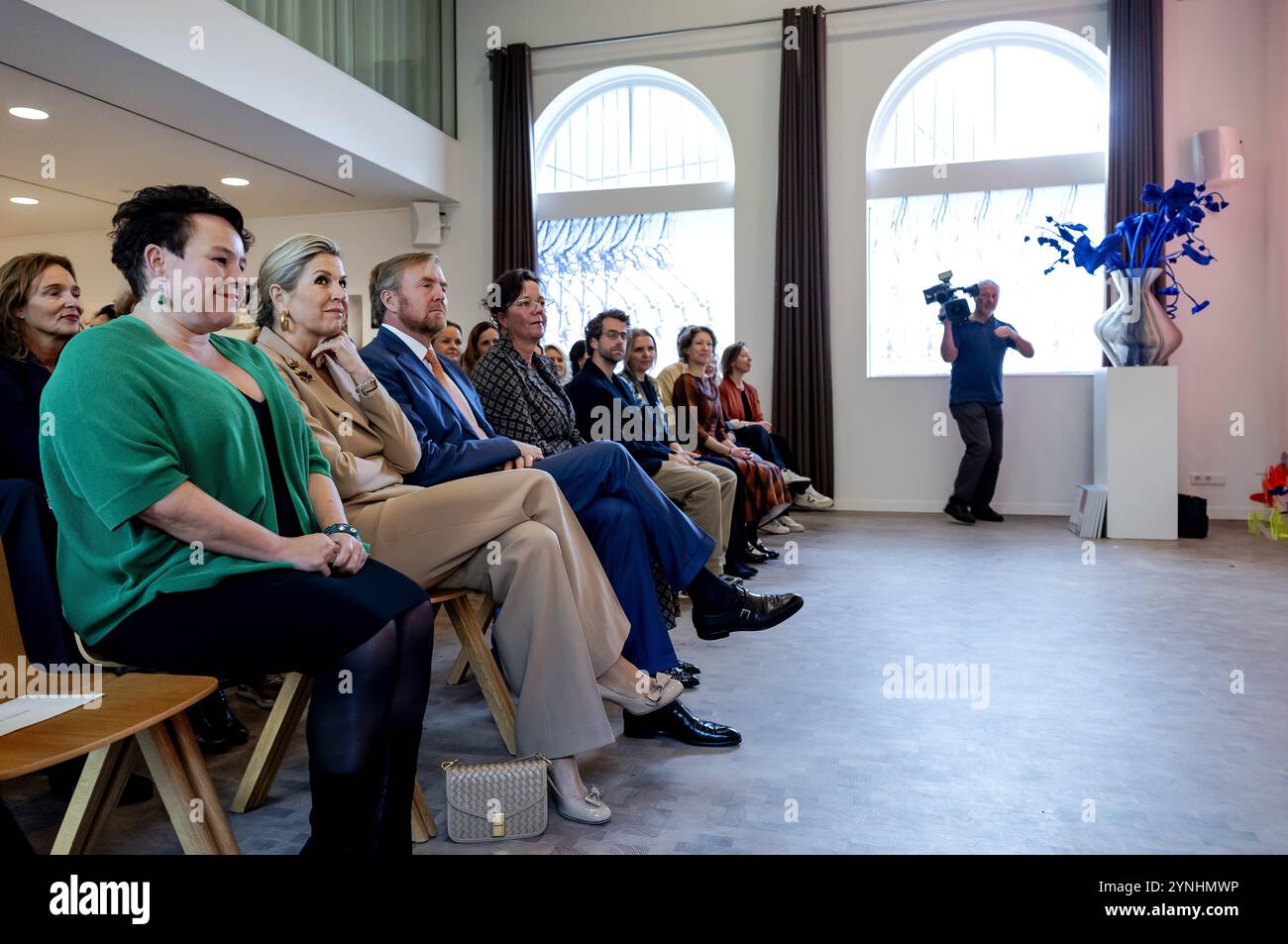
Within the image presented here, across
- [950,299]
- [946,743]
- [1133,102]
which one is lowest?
[946,743]

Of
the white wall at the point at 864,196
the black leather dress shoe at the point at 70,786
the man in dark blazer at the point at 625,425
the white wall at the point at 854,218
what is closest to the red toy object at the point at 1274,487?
the white wall at the point at 864,196

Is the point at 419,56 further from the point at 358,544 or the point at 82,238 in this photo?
the point at 358,544

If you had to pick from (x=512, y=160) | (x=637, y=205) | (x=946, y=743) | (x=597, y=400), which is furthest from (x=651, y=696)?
(x=512, y=160)

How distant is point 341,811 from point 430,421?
3.81ft

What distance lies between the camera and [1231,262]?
20.9 feet

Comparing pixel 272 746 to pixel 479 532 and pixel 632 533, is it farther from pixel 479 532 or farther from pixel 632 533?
pixel 632 533

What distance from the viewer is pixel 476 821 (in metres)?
1.72

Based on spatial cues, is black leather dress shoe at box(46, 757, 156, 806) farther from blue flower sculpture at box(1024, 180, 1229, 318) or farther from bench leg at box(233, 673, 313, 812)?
blue flower sculpture at box(1024, 180, 1229, 318)

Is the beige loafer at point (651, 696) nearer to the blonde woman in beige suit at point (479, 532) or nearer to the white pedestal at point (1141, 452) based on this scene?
the blonde woman in beige suit at point (479, 532)

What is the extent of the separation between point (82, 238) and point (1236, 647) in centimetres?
968

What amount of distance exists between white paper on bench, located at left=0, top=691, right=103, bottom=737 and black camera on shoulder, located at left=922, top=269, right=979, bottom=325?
234 inches

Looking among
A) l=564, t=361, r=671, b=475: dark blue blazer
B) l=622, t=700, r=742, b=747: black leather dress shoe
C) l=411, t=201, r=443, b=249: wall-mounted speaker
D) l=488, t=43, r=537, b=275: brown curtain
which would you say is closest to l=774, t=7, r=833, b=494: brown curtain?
l=488, t=43, r=537, b=275: brown curtain

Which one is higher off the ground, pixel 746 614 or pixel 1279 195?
pixel 1279 195
